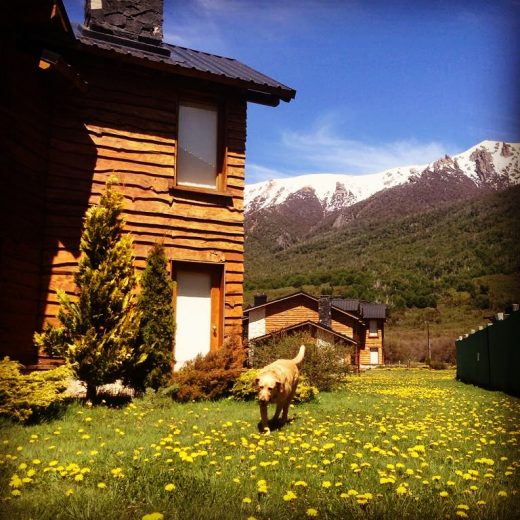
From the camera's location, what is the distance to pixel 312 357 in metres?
13.5

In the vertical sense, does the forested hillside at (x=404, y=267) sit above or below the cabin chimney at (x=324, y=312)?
above

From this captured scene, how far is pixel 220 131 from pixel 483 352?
12.6 metres

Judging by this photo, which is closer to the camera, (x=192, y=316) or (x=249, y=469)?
(x=249, y=469)

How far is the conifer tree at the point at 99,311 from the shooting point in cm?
798

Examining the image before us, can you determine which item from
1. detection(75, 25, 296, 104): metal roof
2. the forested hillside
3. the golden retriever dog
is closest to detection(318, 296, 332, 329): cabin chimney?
the forested hillside

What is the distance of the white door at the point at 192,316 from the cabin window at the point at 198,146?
2.12 metres

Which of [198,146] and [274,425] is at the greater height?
[198,146]

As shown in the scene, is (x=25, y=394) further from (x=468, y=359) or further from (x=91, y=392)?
(x=468, y=359)

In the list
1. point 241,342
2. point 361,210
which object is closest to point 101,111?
point 241,342

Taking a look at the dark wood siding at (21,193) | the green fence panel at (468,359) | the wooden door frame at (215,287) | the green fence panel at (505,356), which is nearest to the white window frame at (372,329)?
the green fence panel at (468,359)

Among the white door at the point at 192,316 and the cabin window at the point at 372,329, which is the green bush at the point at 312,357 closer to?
the white door at the point at 192,316

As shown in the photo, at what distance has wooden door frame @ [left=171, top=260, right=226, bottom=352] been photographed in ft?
35.1

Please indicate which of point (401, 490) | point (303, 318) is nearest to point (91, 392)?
point (401, 490)

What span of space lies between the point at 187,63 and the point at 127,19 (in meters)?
2.14
